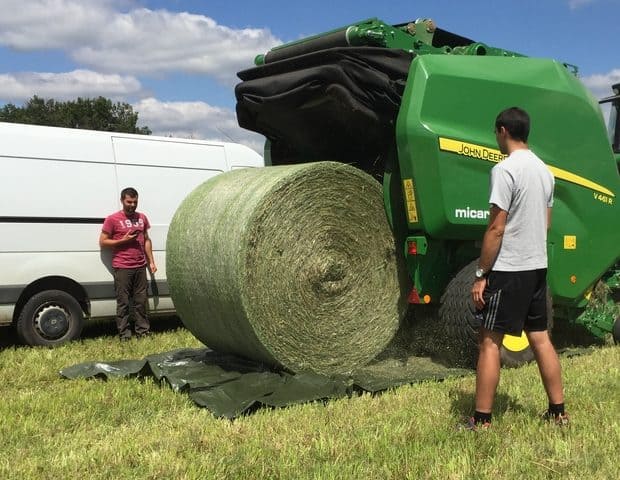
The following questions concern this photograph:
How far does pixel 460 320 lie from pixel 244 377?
1615 millimetres

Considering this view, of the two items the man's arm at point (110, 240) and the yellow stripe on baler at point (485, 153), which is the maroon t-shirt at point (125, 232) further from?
the yellow stripe on baler at point (485, 153)

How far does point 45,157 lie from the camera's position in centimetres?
740

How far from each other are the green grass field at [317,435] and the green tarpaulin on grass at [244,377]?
12 cm

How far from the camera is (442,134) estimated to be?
5.09 m

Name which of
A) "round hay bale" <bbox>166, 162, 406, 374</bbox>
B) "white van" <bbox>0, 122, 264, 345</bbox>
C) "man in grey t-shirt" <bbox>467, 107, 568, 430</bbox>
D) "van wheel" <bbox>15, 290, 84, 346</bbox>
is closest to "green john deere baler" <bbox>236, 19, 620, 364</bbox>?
"round hay bale" <bbox>166, 162, 406, 374</bbox>

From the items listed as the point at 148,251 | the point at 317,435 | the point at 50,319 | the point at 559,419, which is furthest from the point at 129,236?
the point at 559,419

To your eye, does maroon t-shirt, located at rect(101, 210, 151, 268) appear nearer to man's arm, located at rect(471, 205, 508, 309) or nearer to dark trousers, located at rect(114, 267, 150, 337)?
dark trousers, located at rect(114, 267, 150, 337)

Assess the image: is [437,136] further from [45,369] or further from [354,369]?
[45,369]

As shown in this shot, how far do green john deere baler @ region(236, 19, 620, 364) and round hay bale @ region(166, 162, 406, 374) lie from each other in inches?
12.0

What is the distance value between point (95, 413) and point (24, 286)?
3.27 m

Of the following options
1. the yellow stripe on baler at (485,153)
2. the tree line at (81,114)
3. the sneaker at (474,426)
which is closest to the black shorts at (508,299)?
the sneaker at (474,426)

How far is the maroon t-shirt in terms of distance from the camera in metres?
7.70

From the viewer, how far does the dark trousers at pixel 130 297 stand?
778 centimetres

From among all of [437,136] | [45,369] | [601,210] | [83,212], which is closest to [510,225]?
[437,136]
